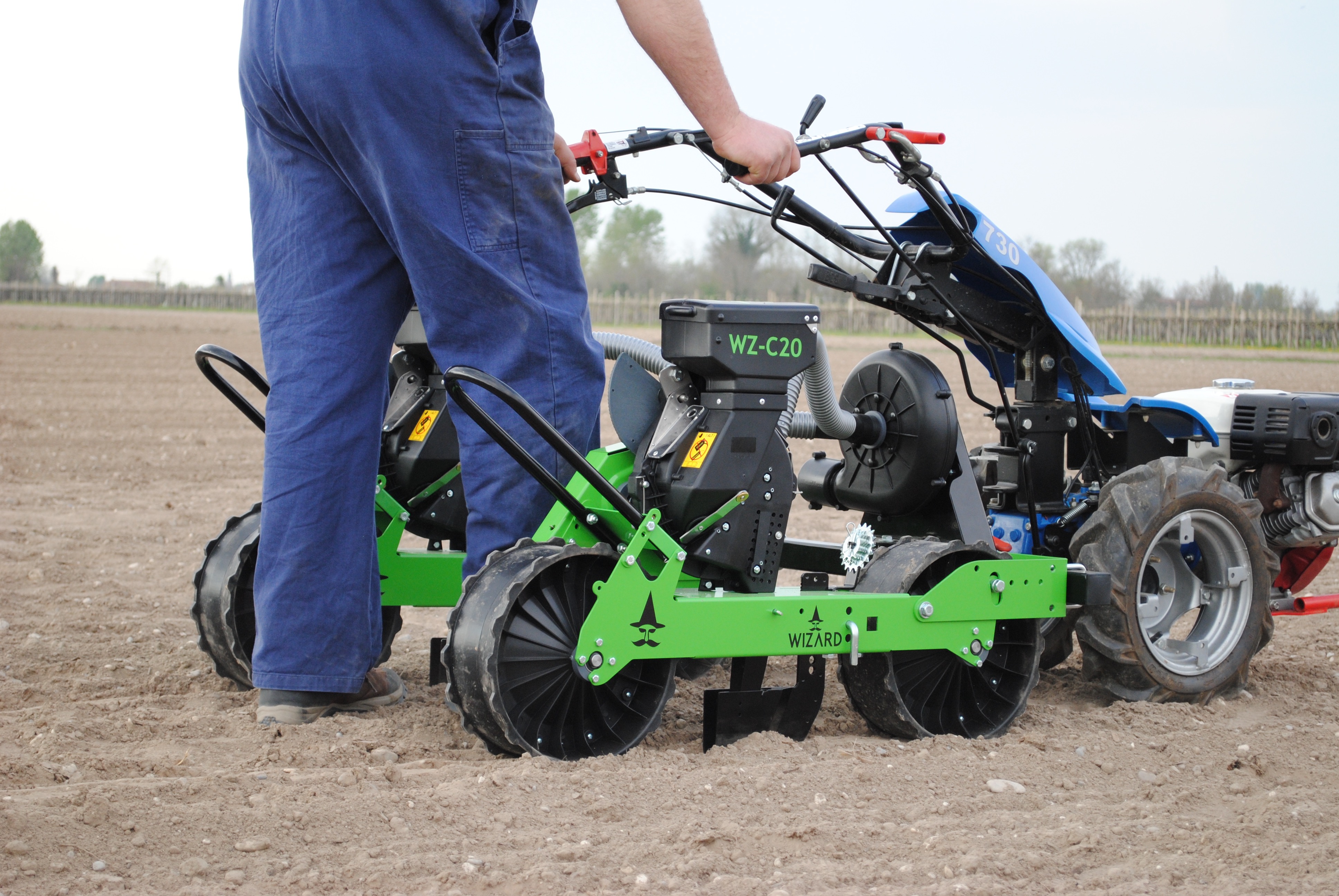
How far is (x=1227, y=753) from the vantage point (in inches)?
123

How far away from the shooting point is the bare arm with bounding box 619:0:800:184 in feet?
8.31

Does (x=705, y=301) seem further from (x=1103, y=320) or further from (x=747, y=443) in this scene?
(x=1103, y=320)

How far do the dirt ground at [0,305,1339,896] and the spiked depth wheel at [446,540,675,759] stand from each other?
0.29 ft

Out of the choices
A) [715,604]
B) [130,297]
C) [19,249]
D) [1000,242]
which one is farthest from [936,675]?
[19,249]

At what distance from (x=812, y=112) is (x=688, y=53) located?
0.95 metres

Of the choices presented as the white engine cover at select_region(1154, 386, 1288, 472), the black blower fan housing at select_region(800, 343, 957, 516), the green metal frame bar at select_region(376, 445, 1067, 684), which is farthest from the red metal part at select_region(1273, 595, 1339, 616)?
the black blower fan housing at select_region(800, 343, 957, 516)

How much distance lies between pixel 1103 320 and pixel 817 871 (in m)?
64.3

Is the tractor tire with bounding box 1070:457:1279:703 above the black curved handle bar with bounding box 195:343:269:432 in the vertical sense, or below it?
below

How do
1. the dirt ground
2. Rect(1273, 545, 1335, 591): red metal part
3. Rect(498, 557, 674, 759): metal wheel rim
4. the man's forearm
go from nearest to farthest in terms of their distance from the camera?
the dirt ground < the man's forearm < Rect(498, 557, 674, 759): metal wheel rim < Rect(1273, 545, 1335, 591): red metal part

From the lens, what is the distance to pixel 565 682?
8.86 feet

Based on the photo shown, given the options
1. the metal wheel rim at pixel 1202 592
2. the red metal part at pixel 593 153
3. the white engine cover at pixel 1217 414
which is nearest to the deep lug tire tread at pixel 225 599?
the red metal part at pixel 593 153

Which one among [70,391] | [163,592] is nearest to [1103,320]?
[70,391]

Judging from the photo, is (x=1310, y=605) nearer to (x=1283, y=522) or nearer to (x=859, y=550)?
(x=1283, y=522)

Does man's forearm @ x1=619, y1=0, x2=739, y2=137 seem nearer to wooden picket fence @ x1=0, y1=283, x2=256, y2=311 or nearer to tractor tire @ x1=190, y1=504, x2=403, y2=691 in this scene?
tractor tire @ x1=190, y1=504, x2=403, y2=691
